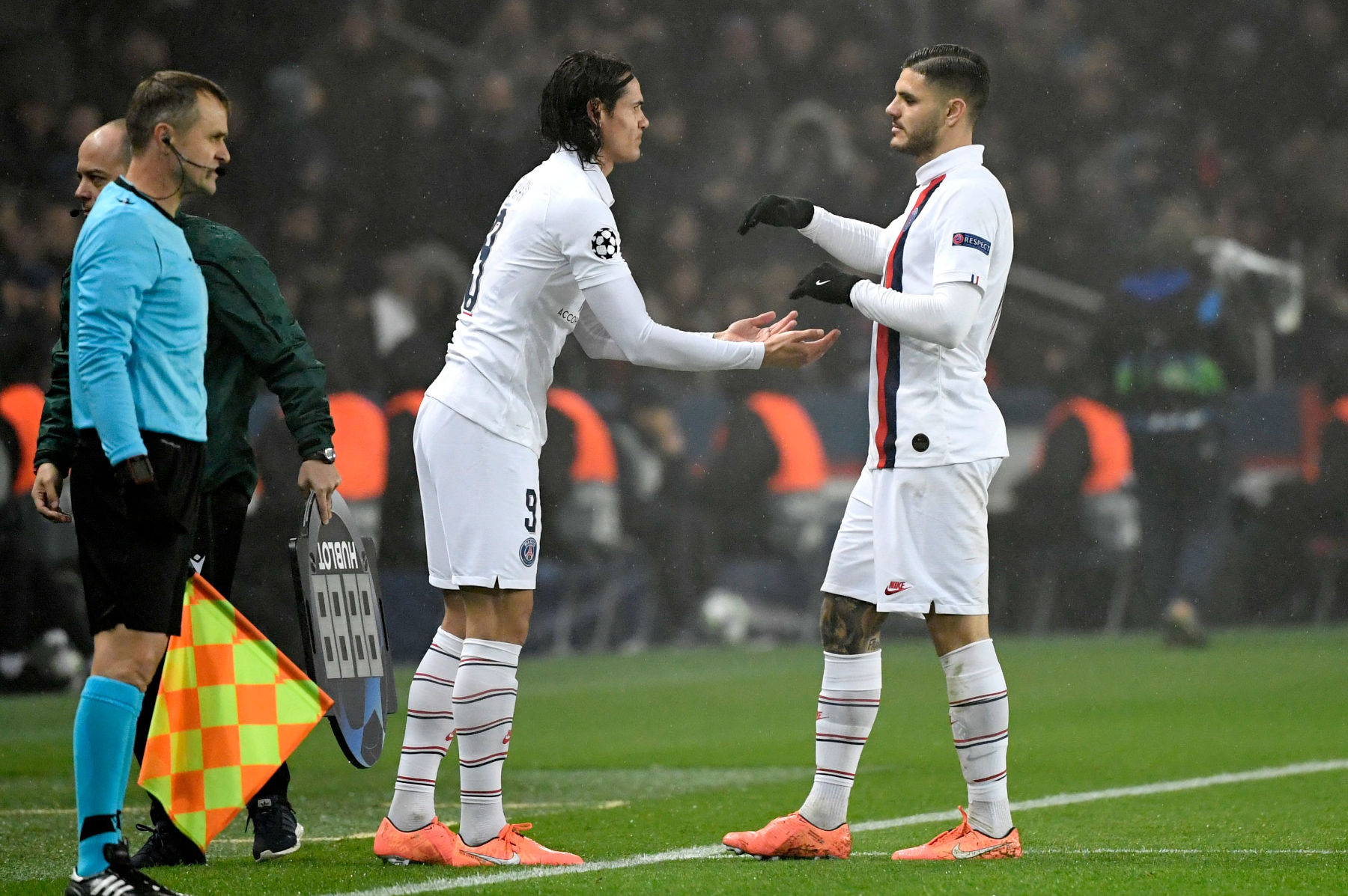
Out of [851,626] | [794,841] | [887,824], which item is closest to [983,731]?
[851,626]

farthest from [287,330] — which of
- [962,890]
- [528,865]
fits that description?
[962,890]

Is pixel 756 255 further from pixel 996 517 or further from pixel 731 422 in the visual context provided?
pixel 996 517

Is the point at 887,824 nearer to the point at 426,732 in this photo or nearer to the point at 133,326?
the point at 426,732

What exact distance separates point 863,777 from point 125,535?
3284mm

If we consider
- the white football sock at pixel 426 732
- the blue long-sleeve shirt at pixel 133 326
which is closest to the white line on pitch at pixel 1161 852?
the white football sock at pixel 426 732

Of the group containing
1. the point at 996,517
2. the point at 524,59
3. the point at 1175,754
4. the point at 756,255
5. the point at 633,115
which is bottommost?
the point at 1175,754

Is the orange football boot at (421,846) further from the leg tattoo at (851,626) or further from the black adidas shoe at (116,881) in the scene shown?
the leg tattoo at (851,626)

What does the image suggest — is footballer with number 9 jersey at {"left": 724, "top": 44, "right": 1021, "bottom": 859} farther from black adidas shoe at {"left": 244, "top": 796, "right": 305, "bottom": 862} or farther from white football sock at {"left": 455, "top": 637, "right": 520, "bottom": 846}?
black adidas shoe at {"left": 244, "top": 796, "right": 305, "bottom": 862}

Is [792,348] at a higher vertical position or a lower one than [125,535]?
higher

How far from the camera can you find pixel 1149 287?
11.2 m

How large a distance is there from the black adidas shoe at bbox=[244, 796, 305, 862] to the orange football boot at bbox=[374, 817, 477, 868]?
33 centimetres

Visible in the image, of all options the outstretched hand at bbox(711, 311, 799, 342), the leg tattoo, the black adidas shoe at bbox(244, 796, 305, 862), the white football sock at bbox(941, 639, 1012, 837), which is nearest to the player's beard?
the outstretched hand at bbox(711, 311, 799, 342)

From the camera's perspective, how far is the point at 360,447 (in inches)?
360

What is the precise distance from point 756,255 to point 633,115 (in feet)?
24.8
